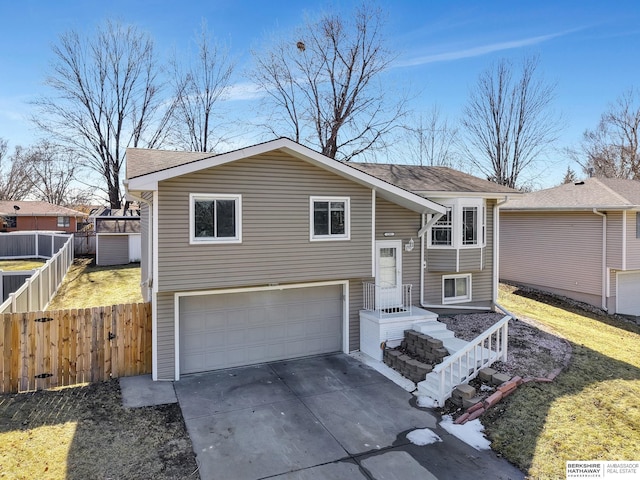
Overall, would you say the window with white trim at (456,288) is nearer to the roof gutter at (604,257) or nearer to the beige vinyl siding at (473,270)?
the beige vinyl siding at (473,270)

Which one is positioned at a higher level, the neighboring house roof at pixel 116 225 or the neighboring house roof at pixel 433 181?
the neighboring house roof at pixel 433 181

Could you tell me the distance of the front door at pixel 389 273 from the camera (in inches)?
480

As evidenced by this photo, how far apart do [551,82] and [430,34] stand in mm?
13257

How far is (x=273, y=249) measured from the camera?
964 centimetres

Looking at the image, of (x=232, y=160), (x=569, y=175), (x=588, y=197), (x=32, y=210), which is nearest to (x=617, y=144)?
(x=569, y=175)

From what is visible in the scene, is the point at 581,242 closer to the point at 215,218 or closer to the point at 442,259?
the point at 442,259

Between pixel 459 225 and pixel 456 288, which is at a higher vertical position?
pixel 459 225

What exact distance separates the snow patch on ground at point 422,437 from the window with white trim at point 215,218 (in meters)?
5.29

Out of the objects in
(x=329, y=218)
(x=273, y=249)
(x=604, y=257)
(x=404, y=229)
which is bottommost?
(x=604, y=257)

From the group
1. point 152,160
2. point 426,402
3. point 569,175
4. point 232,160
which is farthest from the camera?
point 569,175

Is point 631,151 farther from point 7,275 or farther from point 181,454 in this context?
point 7,275

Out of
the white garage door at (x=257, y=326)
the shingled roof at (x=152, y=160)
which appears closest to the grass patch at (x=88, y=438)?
the white garage door at (x=257, y=326)

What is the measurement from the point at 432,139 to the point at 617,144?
16.2 m

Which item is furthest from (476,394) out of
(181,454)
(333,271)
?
(181,454)
